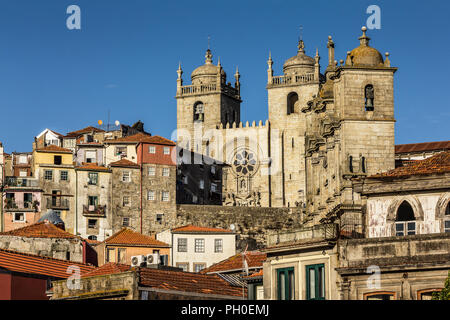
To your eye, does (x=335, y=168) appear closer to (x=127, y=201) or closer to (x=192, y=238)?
(x=192, y=238)

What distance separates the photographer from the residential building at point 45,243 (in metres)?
92.4

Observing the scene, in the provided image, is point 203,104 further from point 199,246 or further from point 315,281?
point 315,281

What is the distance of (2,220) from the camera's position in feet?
419

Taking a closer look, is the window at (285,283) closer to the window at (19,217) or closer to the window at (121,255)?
the window at (121,255)

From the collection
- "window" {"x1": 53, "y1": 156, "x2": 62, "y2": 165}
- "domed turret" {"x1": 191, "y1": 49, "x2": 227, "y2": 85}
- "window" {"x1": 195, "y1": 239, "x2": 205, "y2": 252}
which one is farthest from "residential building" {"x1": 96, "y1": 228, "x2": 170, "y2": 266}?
"domed turret" {"x1": 191, "y1": 49, "x2": 227, "y2": 85}

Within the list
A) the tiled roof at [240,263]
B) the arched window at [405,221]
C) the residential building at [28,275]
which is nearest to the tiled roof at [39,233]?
the tiled roof at [240,263]

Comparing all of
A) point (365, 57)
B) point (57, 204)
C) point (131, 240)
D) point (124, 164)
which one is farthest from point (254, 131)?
point (365, 57)

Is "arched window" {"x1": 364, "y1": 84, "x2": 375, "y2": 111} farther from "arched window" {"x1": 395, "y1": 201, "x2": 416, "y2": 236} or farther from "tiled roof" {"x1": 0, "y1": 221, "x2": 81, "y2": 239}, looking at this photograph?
"tiled roof" {"x1": 0, "y1": 221, "x2": 81, "y2": 239}

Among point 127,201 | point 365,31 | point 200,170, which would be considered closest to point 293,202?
point 200,170

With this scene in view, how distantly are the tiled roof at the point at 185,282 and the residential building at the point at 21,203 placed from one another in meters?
66.7

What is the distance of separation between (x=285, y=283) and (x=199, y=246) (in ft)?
187

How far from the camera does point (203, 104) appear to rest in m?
159

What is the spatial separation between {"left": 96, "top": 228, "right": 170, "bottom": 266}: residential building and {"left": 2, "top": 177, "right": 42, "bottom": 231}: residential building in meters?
19.9

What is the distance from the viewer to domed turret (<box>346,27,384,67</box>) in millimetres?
73438
